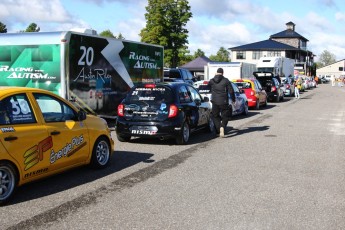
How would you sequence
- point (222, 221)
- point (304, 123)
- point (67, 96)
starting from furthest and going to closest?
point (304, 123), point (67, 96), point (222, 221)

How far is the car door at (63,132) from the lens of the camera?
638 cm

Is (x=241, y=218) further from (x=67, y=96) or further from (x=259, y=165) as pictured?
(x=67, y=96)

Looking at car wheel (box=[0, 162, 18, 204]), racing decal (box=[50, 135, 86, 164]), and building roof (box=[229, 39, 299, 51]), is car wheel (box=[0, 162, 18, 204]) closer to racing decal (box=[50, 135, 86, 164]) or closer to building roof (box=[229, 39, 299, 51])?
racing decal (box=[50, 135, 86, 164])

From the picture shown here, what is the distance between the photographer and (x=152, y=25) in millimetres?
62062

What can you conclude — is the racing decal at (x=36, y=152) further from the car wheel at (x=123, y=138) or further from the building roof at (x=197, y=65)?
the building roof at (x=197, y=65)

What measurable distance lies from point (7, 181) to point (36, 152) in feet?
1.81

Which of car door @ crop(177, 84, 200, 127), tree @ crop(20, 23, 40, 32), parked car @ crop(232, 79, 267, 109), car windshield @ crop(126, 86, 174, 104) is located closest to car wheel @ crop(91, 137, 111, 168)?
car windshield @ crop(126, 86, 174, 104)

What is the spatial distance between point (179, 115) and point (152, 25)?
53496 mm

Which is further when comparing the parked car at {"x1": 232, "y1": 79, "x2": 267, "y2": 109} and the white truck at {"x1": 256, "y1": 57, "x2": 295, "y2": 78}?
the white truck at {"x1": 256, "y1": 57, "x2": 295, "y2": 78}

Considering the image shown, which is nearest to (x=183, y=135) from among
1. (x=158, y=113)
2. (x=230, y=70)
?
(x=158, y=113)

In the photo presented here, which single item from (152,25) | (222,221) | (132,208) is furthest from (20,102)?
(152,25)

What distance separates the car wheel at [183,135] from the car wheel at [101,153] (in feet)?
8.61

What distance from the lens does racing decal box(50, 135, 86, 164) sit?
6400mm

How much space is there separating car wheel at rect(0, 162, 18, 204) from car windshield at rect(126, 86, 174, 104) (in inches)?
192
